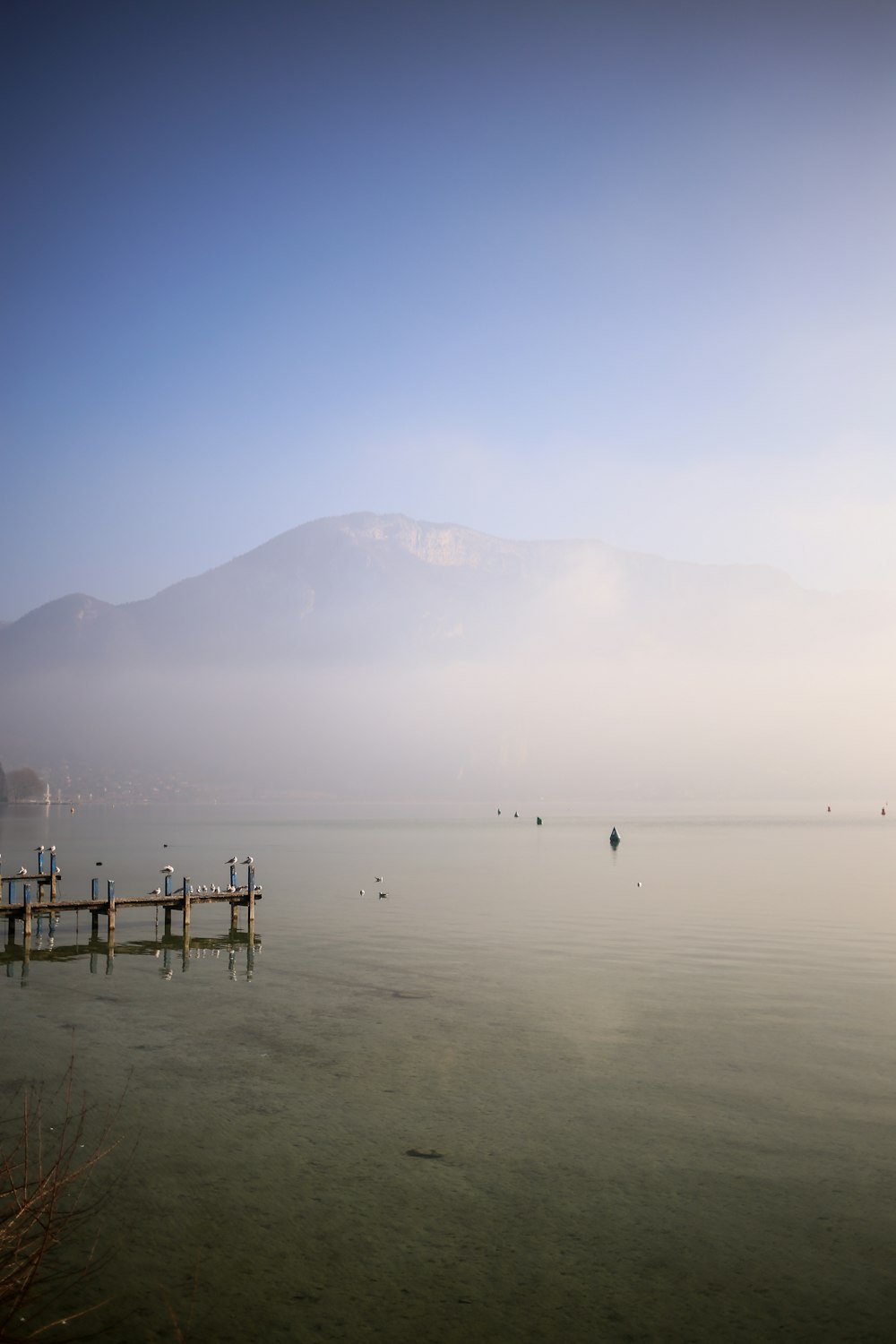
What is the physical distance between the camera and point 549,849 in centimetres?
13600

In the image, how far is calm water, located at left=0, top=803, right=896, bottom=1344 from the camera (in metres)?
15.6

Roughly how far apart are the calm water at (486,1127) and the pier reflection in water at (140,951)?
31cm

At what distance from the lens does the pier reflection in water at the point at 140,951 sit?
1741 inches

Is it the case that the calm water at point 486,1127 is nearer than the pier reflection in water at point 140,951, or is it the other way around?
the calm water at point 486,1127

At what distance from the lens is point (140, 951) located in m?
49.4

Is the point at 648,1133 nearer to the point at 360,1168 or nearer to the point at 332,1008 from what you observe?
the point at 360,1168

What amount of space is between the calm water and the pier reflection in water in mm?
305

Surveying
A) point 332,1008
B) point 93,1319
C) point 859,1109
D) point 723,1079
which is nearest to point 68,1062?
point 332,1008

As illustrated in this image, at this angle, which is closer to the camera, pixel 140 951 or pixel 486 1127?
pixel 486 1127

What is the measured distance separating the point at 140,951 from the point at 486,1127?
31.2 m

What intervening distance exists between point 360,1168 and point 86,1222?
5416 mm

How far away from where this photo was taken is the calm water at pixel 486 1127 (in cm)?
1563

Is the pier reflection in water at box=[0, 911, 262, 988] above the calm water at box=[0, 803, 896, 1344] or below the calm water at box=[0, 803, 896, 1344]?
below

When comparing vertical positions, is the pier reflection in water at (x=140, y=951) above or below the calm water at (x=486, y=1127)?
below
